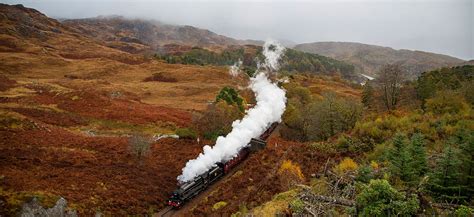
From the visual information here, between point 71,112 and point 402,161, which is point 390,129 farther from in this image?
point 71,112

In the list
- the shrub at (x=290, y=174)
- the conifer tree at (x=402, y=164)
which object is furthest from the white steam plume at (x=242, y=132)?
the conifer tree at (x=402, y=164)

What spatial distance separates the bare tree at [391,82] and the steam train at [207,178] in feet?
68.9

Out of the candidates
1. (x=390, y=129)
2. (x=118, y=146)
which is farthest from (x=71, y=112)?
(x=390, y=129)

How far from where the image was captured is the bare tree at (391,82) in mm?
50500

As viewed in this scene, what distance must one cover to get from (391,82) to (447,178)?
36.8 m

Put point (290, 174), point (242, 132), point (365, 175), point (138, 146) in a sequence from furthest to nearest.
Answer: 1. point (242, 132)
2. point (138, 146)
3. point (290, 174)
4. point (365, 175)

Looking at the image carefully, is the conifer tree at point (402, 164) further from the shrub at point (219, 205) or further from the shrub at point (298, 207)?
the shrub at point (219, 205)

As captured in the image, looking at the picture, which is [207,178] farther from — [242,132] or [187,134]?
[187,134]

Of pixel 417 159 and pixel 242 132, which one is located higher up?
pixel 417 159

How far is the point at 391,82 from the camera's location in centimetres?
5162

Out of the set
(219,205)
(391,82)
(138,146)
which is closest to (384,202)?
(219,205)

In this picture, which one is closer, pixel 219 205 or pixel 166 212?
pixel 219 205

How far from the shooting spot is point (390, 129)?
112ft

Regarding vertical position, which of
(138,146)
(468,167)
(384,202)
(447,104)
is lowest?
(138,146)
